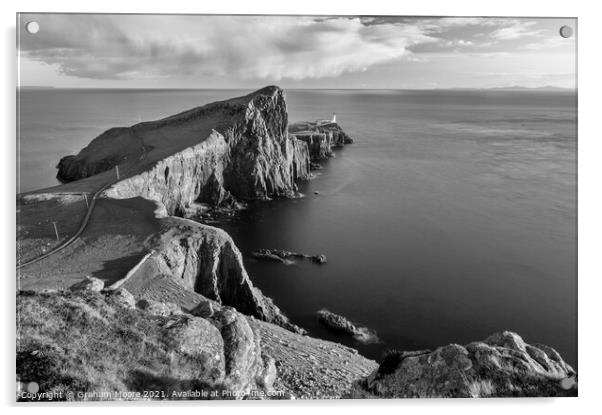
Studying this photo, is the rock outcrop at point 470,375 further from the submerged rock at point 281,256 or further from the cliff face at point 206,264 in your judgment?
the submerged rock at point 281,256

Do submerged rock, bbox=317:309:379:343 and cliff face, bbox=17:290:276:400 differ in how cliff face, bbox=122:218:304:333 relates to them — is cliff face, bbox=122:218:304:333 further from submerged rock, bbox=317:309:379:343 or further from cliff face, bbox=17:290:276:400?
cliff face, bbox=17:290:276:400

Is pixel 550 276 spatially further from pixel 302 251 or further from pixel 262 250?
pixel 262 250

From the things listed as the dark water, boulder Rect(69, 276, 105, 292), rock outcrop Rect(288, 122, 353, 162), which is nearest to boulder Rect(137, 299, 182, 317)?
boulder Rect(69, 276, 105, 292)

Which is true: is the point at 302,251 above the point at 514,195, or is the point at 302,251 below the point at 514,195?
below

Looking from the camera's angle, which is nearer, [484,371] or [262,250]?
[484,371]

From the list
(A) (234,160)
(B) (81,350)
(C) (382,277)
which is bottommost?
(C) (382,277)

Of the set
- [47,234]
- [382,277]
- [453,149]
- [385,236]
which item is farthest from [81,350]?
[453,149]

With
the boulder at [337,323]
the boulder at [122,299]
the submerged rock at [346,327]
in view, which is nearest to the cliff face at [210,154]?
the boulder at [337,323]

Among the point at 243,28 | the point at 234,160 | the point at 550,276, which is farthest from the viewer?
the point at 234,160
